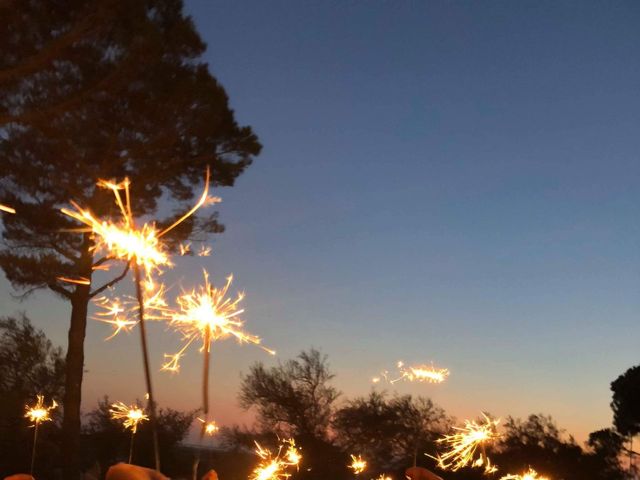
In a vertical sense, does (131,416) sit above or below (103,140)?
below

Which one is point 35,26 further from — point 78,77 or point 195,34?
point 195,34

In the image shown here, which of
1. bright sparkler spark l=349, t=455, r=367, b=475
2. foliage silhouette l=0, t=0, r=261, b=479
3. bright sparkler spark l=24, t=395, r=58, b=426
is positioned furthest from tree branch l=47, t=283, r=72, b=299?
bright sparkler spark l=349, t=455, r=367, b=475

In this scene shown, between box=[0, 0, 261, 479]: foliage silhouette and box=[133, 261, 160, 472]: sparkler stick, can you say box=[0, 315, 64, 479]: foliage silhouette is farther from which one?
box=[133, 261, 160, 472]: sparkler stick

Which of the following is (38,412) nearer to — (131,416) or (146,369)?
(131,416)

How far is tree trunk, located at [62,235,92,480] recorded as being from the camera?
723 inches

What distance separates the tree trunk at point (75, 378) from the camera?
60.3 feet

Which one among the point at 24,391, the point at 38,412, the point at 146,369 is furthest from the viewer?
the point at 24,391

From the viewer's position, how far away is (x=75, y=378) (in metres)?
18.8

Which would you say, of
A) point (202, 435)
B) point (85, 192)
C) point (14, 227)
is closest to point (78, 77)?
point (85, 192)

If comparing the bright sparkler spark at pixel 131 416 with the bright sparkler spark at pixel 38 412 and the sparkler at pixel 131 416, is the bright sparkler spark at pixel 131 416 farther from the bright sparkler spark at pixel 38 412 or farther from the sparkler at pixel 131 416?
the bright sparkler spark at pixel 38 412

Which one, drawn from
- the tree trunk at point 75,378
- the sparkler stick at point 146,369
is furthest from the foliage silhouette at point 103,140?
the sparkler stick at point 146,369

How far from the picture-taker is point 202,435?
4.24 meters

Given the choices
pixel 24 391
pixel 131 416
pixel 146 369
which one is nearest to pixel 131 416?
pixel 131 416

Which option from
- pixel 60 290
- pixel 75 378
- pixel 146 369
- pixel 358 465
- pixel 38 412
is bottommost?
pixel 146 369
